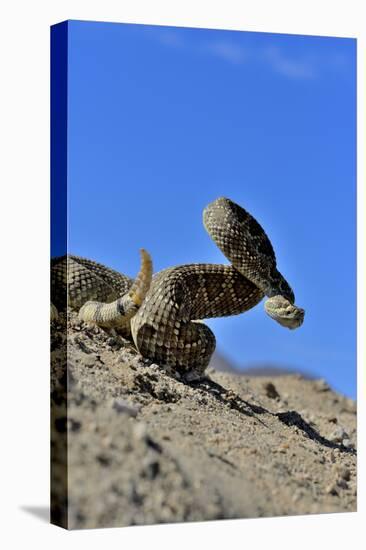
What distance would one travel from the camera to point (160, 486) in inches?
298

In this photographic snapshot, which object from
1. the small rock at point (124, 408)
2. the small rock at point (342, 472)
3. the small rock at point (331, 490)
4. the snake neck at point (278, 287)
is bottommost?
the small rock at point (331, 490)

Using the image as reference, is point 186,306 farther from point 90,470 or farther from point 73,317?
point 90,470

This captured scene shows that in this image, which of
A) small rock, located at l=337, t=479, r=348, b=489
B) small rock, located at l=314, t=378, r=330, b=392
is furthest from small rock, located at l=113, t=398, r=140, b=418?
small rock, located at l=314, t=378, r=330, b=392

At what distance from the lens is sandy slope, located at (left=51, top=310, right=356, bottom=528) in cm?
751

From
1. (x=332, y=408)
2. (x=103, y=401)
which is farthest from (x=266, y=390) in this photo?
(x=103, y=401)

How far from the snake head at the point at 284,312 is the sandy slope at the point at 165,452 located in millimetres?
977

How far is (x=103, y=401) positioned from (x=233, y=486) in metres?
1.27

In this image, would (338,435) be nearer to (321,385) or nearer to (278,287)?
(278,287)

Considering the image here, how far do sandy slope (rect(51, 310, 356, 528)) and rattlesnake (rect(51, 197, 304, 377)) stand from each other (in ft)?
0.80

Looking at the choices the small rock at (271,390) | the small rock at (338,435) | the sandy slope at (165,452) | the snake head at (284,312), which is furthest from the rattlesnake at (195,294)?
the small rock at (271,390)

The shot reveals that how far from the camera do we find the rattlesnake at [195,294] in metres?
9.87

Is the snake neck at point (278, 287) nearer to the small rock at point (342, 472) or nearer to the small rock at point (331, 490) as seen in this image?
the small rock at point (342, 472)

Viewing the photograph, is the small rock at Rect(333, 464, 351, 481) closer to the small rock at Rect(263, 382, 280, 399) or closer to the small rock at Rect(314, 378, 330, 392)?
the small rock at Rect(263, 382, 280, 399)

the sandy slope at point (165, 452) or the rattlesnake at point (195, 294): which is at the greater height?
the rattlesnake at point (195, 294)
